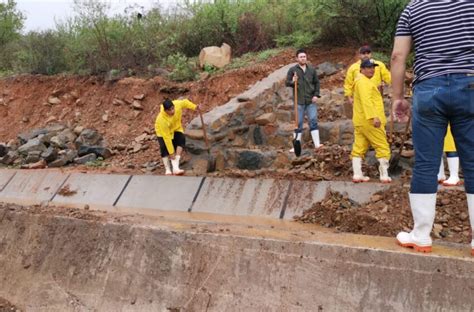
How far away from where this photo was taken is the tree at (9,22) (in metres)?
18.5

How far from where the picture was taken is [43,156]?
9.93 meters

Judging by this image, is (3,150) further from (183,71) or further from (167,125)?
(167,125)

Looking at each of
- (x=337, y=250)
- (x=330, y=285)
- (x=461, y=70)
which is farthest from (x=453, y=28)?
(x=330, y=285)

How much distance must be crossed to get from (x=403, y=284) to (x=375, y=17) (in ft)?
26.9

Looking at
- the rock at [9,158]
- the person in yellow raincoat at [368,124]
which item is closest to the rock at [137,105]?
the rock at [9,158]

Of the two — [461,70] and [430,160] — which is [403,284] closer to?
[430,160]

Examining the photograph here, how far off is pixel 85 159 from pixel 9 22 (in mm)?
12569

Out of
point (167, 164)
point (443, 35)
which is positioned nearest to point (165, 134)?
point (167, 164)

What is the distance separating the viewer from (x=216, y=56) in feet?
37.1

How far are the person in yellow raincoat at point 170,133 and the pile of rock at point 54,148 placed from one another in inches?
96.9

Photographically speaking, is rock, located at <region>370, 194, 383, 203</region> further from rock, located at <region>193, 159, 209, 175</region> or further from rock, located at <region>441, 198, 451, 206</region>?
rock, located at <region>193, 159, 209, 175</region>

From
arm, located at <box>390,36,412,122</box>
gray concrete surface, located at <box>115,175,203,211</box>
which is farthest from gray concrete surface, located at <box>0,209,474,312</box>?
gray concrete surface, located at <box>115,175,203,211</box>

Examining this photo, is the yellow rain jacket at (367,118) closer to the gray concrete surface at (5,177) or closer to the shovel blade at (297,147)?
the shovel blade at (297,147)

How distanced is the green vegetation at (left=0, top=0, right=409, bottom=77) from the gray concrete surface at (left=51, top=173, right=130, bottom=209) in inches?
161
